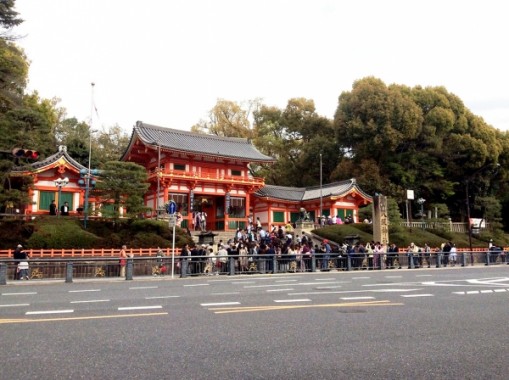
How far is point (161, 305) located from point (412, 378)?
687 centimetres

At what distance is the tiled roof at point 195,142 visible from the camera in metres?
41.8

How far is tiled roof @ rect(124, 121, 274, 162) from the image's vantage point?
41.8 metres

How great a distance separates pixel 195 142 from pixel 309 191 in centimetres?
1431

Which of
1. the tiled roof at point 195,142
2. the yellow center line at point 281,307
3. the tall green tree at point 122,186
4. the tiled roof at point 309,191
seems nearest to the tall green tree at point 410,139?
the tiled roof at point 309,191

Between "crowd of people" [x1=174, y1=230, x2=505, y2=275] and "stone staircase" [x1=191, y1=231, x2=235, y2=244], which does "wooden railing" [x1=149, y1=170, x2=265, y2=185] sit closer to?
"stone staircase" [x1=191, y1=231, x2=235, y2=244]

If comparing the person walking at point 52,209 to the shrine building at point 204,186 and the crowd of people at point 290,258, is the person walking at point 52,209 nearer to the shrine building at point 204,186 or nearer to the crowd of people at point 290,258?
the shrine building at point 204,186

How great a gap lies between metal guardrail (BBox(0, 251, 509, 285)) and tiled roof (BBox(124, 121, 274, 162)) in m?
20.6

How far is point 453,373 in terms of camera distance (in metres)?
5.20

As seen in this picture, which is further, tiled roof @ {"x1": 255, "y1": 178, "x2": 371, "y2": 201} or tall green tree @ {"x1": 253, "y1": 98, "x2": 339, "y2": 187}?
tall green tree @ {"x1": 253, "y1": 98, "x2": 339, "y2": 187}

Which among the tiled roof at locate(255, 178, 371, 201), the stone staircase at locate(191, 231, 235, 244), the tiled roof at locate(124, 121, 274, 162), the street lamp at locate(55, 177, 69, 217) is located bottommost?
the stone staircase at locate(191, 231, 235, 244)

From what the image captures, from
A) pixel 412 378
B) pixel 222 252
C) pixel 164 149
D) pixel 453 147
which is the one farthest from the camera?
pixel 453 147

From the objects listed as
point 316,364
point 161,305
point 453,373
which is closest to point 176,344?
point 316,364

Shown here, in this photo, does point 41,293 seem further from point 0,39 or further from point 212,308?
point 0,39

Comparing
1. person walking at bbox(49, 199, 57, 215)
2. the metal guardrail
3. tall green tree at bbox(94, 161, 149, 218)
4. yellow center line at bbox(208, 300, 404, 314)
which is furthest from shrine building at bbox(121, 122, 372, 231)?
yellow center line at bbox(208, 300, 404, 314)
